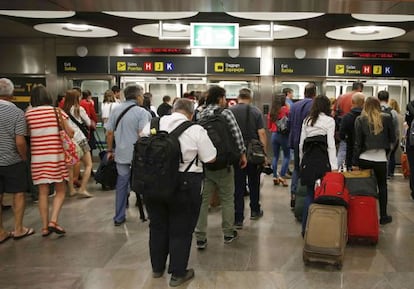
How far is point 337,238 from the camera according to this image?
3619 millimetres

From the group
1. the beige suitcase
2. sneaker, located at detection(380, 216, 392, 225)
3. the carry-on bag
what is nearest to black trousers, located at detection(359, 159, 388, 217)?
the carry-on bag

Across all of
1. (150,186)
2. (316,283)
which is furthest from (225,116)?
(316,283)

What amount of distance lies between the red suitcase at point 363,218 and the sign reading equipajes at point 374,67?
589 centimetres

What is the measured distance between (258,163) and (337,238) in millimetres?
1370

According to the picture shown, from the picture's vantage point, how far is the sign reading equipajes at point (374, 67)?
9.38 m

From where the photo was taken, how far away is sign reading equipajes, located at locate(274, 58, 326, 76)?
9383 millimetres

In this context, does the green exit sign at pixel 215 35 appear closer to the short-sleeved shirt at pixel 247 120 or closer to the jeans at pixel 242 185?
the short-sleeved shirt at pixel 247 120

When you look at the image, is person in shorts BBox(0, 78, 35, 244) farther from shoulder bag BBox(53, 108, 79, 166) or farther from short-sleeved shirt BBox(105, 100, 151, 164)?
short-sleeved shirt BBox(105, 100, 151, 164)

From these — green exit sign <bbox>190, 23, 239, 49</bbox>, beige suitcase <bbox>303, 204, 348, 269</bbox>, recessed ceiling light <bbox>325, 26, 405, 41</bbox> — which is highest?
recessed ceiling light <bbox>325, 26, 405, 41</bbox>

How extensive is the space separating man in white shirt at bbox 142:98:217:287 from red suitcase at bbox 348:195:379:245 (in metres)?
1.84

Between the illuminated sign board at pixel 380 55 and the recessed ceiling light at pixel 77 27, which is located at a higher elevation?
the recessed ceiling light at pixel 77 27

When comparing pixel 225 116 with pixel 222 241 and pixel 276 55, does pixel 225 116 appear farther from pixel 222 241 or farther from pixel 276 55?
pixel 276 55

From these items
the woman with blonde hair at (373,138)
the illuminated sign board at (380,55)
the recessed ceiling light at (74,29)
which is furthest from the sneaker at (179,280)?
the illuminated sign board at (380,55)

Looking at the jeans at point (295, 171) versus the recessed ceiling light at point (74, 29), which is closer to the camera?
the jeans at point (295, 171)
